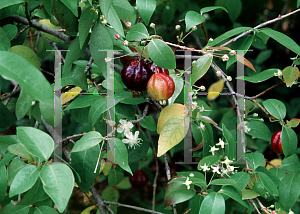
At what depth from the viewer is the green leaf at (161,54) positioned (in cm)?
50

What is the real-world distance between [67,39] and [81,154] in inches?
14.0

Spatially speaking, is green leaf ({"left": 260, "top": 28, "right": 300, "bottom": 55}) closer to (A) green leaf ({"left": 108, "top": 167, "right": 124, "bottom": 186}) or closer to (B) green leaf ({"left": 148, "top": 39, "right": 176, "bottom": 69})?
(B) green leaf ({"left": 148, "top": 39, "right": 176, "bottom": 69})

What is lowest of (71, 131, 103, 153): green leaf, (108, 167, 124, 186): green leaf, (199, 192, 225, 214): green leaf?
(108, 167, 124, 186): green leaf

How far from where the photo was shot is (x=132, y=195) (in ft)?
6.82

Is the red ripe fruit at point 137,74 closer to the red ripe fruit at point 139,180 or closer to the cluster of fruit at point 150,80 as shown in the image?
the cluster of fruit at point 150,80

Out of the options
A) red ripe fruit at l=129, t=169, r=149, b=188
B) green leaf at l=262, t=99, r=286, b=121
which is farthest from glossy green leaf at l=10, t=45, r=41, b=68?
red ripe fruit at l=129, t=169, r=149, b=188

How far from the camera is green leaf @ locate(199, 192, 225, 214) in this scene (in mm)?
494

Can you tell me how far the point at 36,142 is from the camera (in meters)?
0.46

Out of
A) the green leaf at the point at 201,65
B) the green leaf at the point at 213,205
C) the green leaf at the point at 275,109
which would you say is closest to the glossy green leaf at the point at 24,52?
the green leaf at the point at 201,65

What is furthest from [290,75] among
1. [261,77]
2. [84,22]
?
[84,22]

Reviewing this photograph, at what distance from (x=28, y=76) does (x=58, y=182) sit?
18 cm

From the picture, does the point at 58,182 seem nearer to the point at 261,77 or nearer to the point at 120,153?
the point at 120,153

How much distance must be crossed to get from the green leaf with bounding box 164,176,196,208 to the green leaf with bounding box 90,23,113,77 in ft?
1.00

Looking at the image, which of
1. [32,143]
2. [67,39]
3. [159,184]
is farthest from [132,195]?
[32,143]
